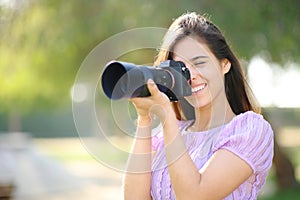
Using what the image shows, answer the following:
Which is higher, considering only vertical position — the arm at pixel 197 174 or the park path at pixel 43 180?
the park path at pixel 43 180

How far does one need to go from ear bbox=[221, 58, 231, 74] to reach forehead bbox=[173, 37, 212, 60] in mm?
60

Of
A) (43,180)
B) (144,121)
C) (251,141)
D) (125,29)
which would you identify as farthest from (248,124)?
(43,180)

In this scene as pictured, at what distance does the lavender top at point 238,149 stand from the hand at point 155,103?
0.20 m

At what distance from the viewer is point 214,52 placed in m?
1.81

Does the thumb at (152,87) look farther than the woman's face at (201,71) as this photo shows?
No

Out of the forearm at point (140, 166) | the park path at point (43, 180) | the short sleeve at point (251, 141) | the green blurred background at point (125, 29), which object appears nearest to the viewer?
the short sleeve at point (251, 141)

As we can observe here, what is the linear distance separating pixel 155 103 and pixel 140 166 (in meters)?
0.29

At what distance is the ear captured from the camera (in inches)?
72.4

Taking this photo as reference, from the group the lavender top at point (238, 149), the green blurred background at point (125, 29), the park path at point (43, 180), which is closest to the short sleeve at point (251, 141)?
the lavender top at point (238, 149)

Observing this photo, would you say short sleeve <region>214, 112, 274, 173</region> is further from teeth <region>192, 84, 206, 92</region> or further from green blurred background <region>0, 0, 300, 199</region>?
green blurred background <region>0, 0, 300, 199</region>

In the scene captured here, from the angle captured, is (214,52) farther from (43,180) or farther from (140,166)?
(43,180)

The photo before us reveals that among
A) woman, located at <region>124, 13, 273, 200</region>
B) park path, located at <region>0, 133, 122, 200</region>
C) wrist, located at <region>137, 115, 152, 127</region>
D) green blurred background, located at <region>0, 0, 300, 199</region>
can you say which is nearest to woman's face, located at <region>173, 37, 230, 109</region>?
woman, located at <region>124, 13, 273, 200</region>

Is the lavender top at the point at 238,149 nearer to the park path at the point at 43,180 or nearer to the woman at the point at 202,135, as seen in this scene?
the woman at the point at 202,135

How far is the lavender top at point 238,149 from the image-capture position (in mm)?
1730
